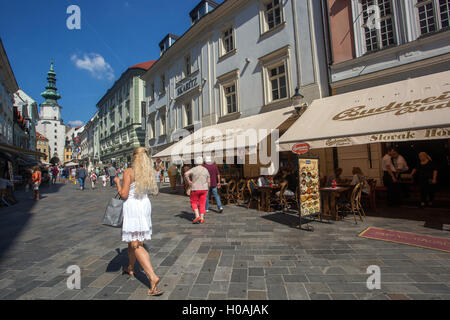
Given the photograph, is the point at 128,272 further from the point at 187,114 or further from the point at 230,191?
the point at 187,114

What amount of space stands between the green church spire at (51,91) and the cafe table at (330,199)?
99.1 m

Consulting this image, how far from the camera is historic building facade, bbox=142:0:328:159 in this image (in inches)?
368

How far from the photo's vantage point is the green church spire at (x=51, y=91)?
77188mm

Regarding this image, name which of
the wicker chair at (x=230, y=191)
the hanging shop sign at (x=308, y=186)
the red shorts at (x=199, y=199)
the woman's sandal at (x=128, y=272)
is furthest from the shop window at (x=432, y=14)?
the woman's sandal at (x=128, y=272)

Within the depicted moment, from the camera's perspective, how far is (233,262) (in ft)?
10.8

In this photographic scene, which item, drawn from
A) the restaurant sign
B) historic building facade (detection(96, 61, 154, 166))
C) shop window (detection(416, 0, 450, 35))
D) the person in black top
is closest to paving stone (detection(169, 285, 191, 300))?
the person in black top

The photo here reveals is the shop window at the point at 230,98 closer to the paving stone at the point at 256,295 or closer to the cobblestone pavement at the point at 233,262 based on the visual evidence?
the cobblestone pavement at the point at 233,262

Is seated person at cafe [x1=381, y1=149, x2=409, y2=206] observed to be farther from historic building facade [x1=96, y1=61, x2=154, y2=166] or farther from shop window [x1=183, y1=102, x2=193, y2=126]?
historic building facade [x1=96, y1=61, x2=154, y2=166]

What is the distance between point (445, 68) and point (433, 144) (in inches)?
163

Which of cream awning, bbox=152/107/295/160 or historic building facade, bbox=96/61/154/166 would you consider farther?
historic building facade, bbox=96/61/154/166

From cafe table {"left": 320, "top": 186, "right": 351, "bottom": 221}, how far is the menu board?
0.48 m

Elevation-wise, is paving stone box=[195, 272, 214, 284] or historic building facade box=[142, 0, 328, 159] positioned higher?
historic building facade box=[142, 0, 328, 159]

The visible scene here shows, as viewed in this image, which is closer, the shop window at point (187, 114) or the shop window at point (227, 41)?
the shop window at point (227, 41)
